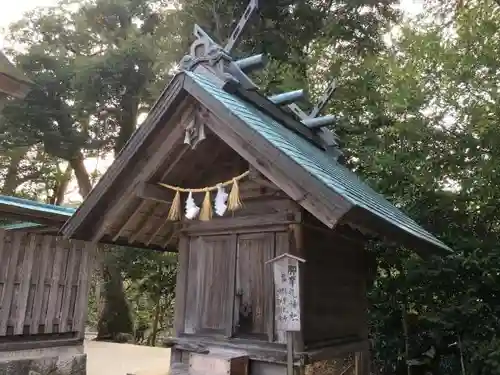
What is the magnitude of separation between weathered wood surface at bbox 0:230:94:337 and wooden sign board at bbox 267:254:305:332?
4.71 meters

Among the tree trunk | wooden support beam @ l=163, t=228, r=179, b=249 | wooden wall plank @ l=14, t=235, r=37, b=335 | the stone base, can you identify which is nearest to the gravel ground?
the stone base

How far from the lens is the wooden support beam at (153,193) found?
5105 millimetres

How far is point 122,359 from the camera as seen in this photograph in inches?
409

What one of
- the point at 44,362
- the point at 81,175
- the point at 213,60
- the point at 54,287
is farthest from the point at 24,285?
the point at 81,175

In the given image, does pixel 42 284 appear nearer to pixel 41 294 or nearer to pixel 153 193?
pixel 41 294

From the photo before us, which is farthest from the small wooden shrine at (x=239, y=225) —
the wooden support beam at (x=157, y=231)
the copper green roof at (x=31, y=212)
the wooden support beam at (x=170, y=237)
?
the copper green roof at (x=31, y=212)

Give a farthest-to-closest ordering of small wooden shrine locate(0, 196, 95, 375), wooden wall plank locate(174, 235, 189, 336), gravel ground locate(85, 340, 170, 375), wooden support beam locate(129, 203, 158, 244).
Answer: gravel ground locate(85, 340, 170, 375) < small wooden shrine locate(0, 196, 95, 375) < wooden support beam locate(129, 203, 158, 244) < wooden wall plank locate(174, 235, 189, 336)

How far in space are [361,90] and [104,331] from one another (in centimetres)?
1208

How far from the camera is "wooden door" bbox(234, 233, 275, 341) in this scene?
475 cm

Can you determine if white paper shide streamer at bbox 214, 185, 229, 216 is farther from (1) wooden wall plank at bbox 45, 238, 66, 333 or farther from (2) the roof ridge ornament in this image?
(1) wooden wall plank at bbox 45, 238, 66, 333

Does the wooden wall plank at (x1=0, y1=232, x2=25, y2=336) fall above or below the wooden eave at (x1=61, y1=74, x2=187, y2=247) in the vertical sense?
below

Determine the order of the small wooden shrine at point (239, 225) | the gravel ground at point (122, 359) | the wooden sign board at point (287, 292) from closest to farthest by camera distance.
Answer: the wooden sign board at point (287, 292) → the small wooden shrine at point (239, 225) → the gravel ground at point (122, 359)

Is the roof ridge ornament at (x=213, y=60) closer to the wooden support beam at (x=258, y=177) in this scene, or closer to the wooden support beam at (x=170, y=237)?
the wooden support beam at (x=258, y=177)

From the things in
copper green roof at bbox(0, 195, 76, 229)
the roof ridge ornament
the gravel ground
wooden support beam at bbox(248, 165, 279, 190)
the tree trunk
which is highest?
the tree trunk
